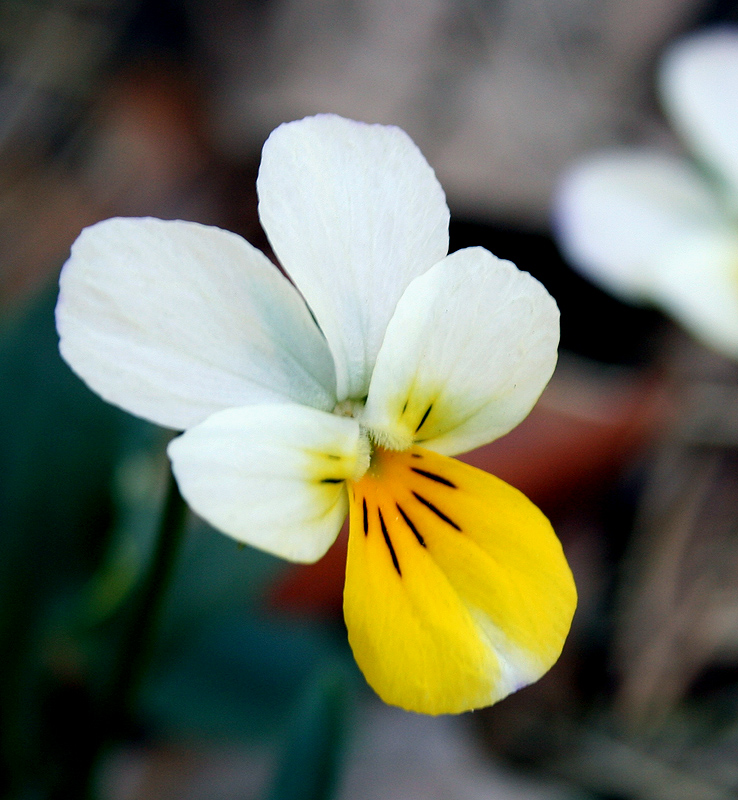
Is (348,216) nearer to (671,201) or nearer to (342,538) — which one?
(342,538)

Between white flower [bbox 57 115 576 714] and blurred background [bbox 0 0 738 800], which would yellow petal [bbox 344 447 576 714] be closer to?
white flower [bbox 57 115 576 714]

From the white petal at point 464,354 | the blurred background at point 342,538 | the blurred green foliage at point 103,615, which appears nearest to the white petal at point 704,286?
the blurred background at point 342,538

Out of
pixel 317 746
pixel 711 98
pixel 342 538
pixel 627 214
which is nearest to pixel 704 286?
pixel 627 214

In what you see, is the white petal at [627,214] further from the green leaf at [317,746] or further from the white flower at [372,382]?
the white flower at [372,382]

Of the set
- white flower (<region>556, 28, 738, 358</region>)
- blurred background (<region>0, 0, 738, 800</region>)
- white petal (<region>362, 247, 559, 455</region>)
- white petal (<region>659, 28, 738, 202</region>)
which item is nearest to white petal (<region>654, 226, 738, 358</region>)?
white flower (<region>556, 28, 738, 358</region>)

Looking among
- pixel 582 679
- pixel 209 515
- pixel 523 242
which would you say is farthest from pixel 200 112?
pixel 209 515

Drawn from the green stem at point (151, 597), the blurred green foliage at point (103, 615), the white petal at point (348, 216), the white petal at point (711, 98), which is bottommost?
the blurred green foliage at point (103, 615)

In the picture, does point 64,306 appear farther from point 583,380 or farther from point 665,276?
point 583,380
